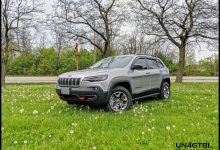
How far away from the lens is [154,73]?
29.5ft

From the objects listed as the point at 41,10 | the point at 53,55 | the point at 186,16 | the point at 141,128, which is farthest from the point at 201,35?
the point at 53,55

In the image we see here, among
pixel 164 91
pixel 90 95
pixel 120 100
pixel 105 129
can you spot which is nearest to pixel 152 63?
pixel 164 91

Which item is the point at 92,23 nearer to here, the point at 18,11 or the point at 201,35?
the point at 18,11

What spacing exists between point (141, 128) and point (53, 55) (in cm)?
4264

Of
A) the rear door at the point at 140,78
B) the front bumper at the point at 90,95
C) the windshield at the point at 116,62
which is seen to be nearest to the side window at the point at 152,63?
the rear door at the point at 140,78

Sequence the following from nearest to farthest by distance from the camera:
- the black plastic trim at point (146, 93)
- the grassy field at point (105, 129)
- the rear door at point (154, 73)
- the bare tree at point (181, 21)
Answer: the grassy field at point (105, 129)
the black plastic trim at point (146, 93)
the rear door at point (154, 73)
the bare tree at point (181, 21)

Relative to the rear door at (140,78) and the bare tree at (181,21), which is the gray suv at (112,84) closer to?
the rear door at (140,78)

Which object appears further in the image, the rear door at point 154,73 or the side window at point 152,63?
the side window at point 152,63

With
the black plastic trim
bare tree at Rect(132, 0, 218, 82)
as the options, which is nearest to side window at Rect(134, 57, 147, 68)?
the black plastic trim

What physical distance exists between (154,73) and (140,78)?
3.28ft

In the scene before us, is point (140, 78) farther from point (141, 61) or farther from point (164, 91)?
point (164, 91)

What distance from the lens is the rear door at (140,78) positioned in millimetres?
7893

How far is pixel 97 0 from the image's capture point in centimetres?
2211

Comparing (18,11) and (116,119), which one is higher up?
(18,11)
